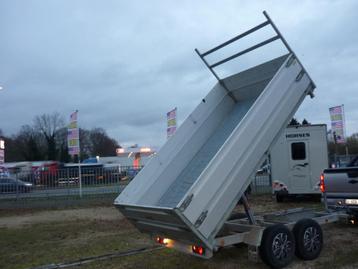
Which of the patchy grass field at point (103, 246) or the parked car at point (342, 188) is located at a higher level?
the parked car at point (342, 188)

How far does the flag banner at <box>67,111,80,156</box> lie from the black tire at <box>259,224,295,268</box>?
1703 centimetres

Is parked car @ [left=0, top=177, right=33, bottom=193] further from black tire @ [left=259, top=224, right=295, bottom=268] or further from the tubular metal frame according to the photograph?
black tire @ [left=259, top=224, right=295, bottom=268]

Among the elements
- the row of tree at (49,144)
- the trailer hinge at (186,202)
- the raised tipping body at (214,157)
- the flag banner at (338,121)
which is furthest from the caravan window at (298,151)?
the row of tree at (49,144)

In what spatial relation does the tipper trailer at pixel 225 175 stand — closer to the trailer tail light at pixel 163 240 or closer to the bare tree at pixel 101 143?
the trailer tail light at pixel 163 240

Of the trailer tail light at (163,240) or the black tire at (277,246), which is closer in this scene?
the black tire at (277,246)

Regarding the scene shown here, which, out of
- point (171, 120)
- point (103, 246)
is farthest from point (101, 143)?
point (103, 246)

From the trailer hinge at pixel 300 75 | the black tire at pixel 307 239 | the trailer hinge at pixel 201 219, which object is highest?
the trailer hinge at pixel 300 75

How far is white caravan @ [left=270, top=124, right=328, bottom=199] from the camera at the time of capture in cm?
1602

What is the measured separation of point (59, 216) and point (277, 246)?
1088cm

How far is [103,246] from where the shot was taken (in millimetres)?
9352

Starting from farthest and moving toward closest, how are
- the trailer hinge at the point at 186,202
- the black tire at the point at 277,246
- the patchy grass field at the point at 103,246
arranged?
the patchy grass field at the point at 103,246 → the black tire at the point at 277,246 → the trailer hinge at the point at 186,202

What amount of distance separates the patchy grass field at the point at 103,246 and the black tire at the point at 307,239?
15 centimetres

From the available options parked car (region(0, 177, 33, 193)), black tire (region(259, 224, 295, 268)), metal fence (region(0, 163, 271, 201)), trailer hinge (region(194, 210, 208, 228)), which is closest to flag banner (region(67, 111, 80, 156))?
metal fence (region(0, 163, 271, 201))

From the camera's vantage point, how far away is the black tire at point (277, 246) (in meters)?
6.56
